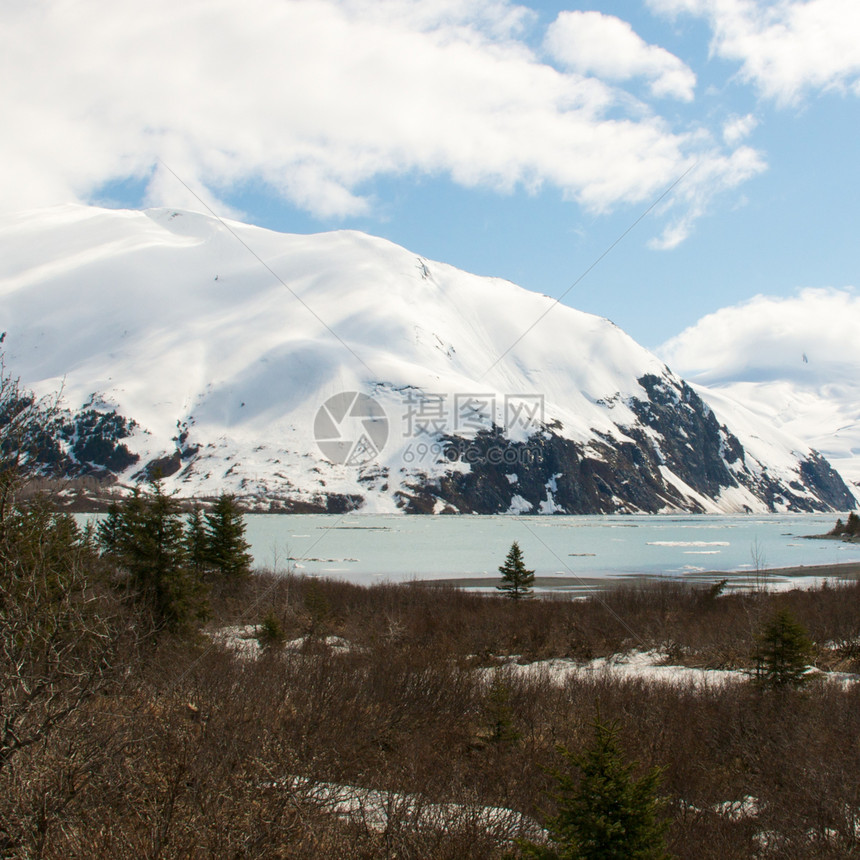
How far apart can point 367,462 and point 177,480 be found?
52118 millimetres

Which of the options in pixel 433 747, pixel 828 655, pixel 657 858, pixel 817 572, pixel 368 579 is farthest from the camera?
pixel 817 572

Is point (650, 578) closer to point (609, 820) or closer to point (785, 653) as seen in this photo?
point (785, 653)

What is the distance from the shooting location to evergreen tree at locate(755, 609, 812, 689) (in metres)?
17.9

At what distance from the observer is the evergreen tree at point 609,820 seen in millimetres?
7109

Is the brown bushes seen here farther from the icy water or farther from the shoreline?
the icy water

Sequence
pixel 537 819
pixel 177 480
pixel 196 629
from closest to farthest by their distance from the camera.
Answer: pixel 537 819
pixel 196 629
pixel 177 480

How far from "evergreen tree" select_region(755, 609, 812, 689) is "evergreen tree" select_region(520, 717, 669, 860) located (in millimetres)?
12848

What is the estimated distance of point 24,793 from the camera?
7012 millimetres

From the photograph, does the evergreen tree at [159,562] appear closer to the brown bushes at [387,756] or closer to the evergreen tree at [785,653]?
the brown bushes at [387,756]

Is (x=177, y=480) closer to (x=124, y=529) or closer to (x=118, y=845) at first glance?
(x=124, y=529)

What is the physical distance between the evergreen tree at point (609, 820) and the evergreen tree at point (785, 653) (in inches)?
506

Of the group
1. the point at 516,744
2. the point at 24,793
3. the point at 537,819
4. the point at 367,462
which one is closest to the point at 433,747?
the point at 516,744

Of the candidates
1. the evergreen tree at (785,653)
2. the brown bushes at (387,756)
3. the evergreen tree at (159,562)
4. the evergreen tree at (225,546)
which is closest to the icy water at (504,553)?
the evergreen tree at (225,546)

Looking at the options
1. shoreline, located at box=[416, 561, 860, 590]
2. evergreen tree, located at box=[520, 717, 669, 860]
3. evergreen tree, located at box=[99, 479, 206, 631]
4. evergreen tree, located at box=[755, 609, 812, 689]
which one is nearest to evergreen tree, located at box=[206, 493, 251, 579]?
evergreen tree, located at box=[99, 479, 206, 631]
